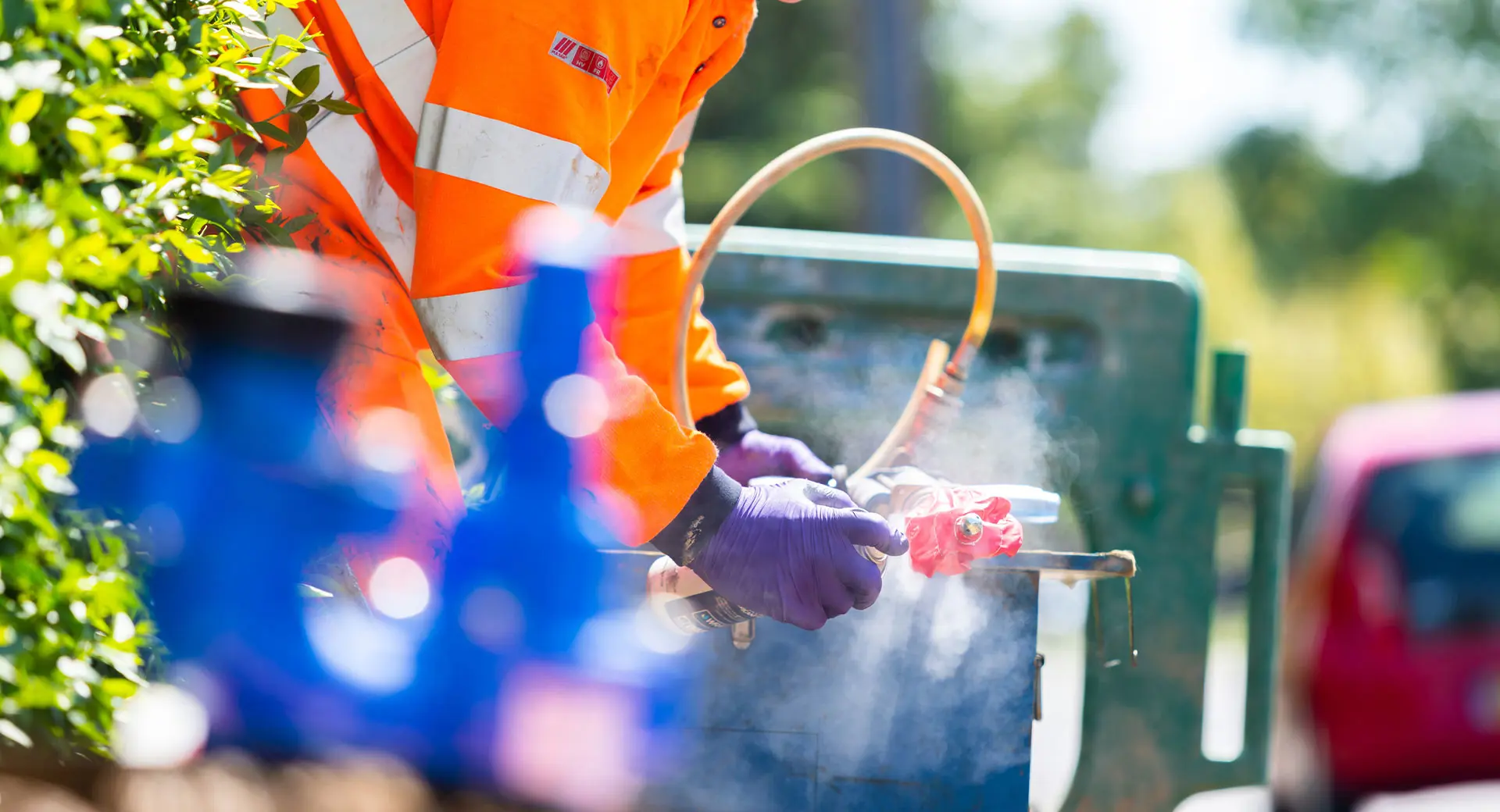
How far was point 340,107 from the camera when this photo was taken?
1951mm

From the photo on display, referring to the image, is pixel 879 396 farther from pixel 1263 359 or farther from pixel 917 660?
pixel 1263 359

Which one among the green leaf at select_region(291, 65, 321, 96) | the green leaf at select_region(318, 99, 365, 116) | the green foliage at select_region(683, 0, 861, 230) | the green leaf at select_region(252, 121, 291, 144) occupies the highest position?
the green foliage at select_region(683, 0, 861, 230)

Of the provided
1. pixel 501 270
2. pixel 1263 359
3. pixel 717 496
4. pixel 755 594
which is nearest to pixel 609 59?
pixel 501 270

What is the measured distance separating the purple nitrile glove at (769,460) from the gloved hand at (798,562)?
71cm

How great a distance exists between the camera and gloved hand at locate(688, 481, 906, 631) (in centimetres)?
193

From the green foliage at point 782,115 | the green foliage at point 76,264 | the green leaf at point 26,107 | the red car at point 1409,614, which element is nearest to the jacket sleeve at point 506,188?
the green foliage at point 76,264

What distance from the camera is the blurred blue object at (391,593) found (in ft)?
5.54

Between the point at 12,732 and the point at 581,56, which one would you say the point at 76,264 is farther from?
the point at 581,56

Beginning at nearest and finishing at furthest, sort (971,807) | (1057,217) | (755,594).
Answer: (755,594), (971,807), (1057,217)

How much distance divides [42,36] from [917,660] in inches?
53.8

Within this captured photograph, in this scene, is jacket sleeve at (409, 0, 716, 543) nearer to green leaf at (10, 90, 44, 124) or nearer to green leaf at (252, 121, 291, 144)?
green leaf at (252, 121, 291, 144)

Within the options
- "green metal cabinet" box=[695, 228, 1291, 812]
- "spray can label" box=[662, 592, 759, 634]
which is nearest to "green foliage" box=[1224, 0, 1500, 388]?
"green metal cabinet" box=[695, 228, 1291, 812]

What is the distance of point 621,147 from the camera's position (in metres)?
2.31

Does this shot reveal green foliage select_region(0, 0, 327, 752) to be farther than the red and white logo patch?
No
